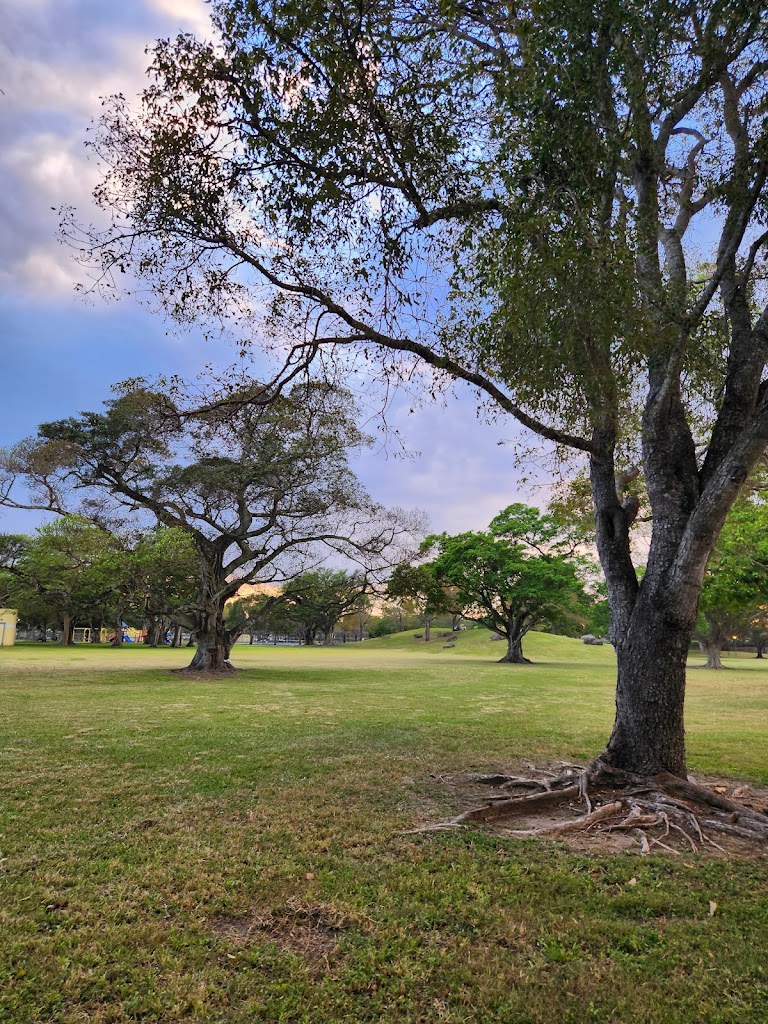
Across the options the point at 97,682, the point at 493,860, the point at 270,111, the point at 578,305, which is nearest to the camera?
the point at 493,860

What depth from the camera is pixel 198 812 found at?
484 centimetres

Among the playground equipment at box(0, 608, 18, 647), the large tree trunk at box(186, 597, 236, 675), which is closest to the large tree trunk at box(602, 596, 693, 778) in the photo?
the large tree trunk at box(186, 597, 236, 675)

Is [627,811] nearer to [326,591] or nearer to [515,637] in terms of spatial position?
[326,591]

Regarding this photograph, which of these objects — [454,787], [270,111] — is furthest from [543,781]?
[270,111]

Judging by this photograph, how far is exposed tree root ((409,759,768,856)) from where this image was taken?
461cm

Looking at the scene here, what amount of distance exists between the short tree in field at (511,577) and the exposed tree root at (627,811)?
27.2 meters

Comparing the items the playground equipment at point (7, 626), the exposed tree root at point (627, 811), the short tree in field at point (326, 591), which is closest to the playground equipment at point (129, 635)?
the playground equipment at point (7, 626)

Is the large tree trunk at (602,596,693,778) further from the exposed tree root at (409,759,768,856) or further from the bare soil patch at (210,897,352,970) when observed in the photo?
the bare soil patch at (210,897,352,970)

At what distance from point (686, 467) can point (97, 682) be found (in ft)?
53.8

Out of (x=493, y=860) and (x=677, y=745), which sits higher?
(x=677, y=745)

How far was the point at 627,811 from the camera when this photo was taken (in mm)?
5051

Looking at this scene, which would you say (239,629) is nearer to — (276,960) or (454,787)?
(454,787)

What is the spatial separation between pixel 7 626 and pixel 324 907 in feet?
176

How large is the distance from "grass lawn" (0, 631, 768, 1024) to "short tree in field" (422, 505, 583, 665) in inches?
1036
